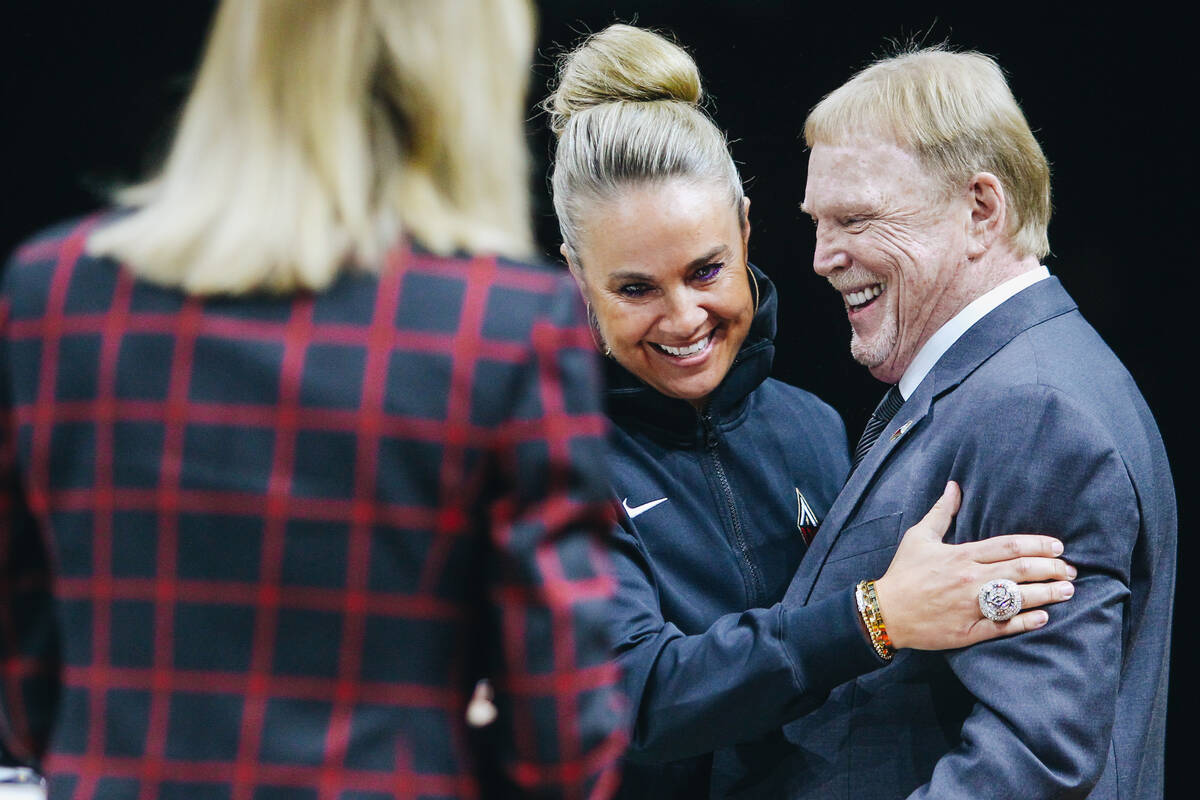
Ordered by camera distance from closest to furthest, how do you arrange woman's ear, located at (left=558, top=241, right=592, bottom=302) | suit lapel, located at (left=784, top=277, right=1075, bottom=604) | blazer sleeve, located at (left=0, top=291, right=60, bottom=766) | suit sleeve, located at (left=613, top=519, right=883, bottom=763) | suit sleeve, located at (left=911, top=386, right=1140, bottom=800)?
blazer sleeve, located at (left=0, top=291, right=60, bottom=766) → suit sleeve, located at (left=911, top=386, right=1140, bottom=800) → suit sleeve, located at (left=613, top=519, right=883, bottom=763) → suit lapel, located at (left=784, top=277, right=1075, bottom=604) → woman's ear, located at (left=558, top=241, right=592, bottom=302)

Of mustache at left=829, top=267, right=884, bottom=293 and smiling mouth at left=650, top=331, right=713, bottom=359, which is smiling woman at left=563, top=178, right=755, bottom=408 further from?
mustache at left=829, top=267, right=884, bottom=293

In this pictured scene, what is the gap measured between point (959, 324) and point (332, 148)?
4.03ft

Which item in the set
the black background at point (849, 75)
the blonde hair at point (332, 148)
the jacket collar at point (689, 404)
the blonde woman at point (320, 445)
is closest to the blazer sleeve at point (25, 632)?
the blonde woman at point (320, 445)

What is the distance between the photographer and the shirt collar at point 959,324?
1.96 metres

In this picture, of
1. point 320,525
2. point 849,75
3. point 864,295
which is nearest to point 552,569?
point 320,525

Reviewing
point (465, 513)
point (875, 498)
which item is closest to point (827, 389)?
point (875, 498)

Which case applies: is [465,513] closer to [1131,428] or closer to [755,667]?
[755,667]

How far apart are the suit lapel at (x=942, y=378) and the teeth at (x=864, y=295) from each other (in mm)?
268

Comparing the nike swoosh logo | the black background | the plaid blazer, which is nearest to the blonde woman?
the plaid blazer

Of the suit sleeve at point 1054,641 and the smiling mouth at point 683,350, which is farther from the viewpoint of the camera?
the smiling mouth at point 683,350

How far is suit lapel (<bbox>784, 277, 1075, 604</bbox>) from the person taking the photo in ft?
6.12

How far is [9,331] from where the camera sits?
1081 mm

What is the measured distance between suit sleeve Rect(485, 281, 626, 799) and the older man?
2.52ft

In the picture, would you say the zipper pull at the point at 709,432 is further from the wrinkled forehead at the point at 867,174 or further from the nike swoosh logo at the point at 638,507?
the wrinkled forehead at the point at 867,174
